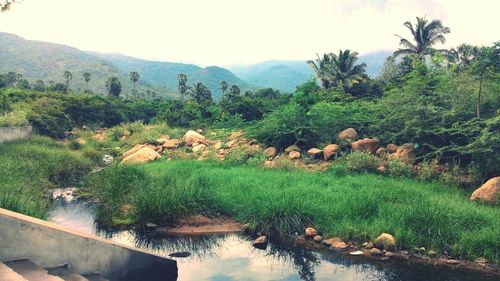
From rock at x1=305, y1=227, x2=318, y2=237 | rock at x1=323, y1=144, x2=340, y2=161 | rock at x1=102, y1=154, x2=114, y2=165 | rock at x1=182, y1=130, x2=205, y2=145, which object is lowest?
rock at x1=102, y1=154, x2=114, y2=165

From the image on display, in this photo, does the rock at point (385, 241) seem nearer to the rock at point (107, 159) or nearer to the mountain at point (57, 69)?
the rock at point (107, 159)

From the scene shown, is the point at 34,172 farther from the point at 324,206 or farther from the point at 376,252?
the point at 376,252

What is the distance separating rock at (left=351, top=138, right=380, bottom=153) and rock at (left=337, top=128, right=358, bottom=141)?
1.05 meters

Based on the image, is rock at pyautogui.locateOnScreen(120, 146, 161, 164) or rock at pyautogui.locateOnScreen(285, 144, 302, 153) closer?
rock at pyautogui.locateOnScreen(285, 144, 302, 153)

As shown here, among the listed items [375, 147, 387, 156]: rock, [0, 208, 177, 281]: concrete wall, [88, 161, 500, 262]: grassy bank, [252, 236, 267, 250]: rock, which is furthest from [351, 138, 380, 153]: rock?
[0, 208, 177, 281]: concrete wall

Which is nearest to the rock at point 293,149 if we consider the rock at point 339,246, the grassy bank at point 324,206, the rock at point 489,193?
the grassy bank at point 324,206

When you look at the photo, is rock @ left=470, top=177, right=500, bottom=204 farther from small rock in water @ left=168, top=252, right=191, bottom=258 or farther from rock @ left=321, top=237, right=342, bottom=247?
small rock in water @ left=168, top=252, right=191, bottom=258

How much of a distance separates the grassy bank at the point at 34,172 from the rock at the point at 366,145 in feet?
42.4

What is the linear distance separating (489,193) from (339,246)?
235 inches

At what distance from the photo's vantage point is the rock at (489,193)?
13.2 metres

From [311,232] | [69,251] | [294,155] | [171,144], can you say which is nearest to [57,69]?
[171,144]

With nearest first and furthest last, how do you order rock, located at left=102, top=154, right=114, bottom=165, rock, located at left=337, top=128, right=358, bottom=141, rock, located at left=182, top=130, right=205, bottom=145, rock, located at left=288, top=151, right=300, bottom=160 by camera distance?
rock, located at left=288, top=151, right=300, bottom=160, rock, located at left=337, top=128, right=358, bottom=141, rock, located at left=102, top=154, right=114, bottom=165, rock, located at left=182, top=130, right=205, bottom=145

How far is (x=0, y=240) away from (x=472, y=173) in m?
15.2

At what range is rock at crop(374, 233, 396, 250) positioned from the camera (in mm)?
10633
